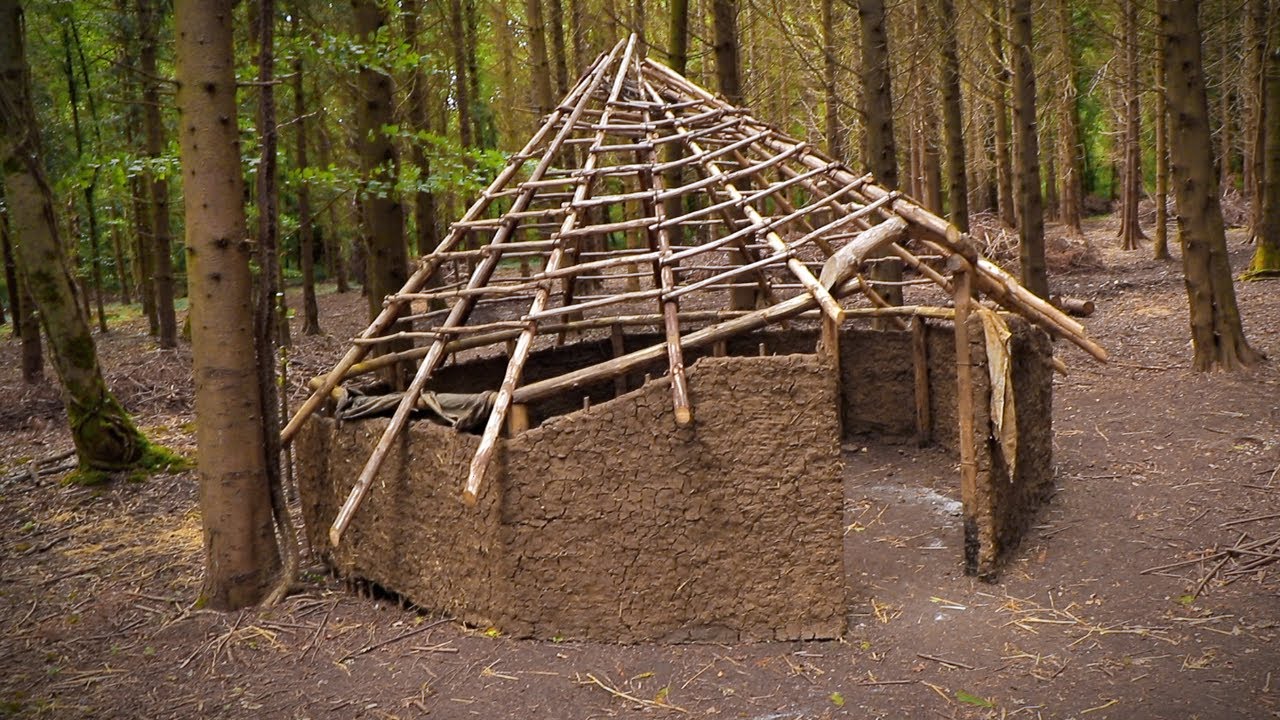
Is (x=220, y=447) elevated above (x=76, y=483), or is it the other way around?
(x=220, y=447)

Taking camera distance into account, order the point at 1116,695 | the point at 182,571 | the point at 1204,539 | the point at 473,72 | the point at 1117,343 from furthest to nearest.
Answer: the point at 473,72 < the point at 1117,343 < the point at 182,571 < the point at 1204,539 < the point at 1116,695

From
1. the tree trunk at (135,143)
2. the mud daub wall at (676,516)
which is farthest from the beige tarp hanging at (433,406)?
the tree trunk at (135,143)

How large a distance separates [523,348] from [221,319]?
1.72 metres

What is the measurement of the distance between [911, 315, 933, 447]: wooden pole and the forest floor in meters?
0.43

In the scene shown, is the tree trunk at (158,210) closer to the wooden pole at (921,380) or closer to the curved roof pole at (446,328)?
the curved roof pole at (446,328)

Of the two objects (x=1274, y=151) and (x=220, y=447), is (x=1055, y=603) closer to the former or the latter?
(x=220, y=447)

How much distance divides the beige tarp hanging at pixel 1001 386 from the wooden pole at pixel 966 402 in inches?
5.2

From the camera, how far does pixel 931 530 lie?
6.98 meters

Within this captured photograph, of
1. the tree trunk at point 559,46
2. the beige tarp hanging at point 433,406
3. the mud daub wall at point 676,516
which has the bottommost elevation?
the mud daub wall at point 676,516

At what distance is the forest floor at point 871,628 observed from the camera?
4.69 metres

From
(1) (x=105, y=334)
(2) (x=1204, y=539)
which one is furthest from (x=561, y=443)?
(1) (x=105, y=334)

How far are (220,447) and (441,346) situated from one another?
1.40 meters

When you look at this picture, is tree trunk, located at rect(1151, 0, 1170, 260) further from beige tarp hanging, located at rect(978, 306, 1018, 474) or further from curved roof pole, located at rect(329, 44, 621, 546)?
beige tarp hanging, located at rect(978, 306, 1018, 474)

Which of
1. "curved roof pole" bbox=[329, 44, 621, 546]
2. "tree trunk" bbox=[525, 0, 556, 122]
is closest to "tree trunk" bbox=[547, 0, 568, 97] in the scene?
"tree trunk" bbox=[525, 0, 556, 122]
